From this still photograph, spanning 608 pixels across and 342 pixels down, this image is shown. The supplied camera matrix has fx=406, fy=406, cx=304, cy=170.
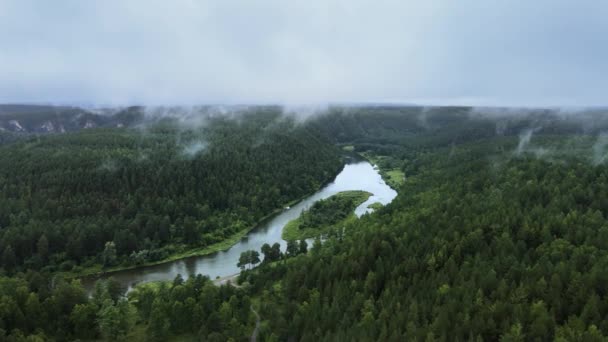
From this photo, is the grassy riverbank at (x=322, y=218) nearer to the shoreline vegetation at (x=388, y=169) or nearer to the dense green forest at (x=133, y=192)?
the dense green forest at (x=133, y=192)

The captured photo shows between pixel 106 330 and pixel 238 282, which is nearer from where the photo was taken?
pixel 106 330

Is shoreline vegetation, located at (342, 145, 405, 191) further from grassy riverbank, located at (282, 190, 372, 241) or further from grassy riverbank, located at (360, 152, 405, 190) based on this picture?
grassy riverbank, located at (282, 190, 372, 241)

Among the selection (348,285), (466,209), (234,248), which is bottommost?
(234,248)

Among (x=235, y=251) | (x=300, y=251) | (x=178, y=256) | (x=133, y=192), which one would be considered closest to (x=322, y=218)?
(x=235, y=251)

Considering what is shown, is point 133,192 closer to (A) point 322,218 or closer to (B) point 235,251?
(B) point 235,251

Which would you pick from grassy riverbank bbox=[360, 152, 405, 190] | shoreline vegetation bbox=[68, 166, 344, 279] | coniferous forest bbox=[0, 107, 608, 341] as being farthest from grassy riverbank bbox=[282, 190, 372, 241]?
grassy riverbank bbox=[360, 152, 405, 190]

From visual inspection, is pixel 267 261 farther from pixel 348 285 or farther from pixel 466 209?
pixel 466 209

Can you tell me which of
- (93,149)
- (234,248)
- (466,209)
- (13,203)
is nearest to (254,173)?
(234,248)
